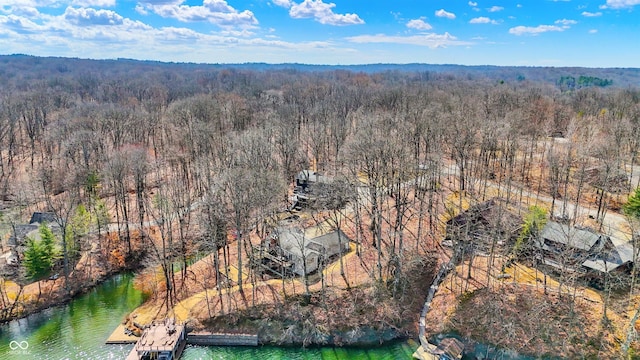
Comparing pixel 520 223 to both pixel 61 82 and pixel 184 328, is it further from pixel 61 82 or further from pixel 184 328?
pixel 61 82

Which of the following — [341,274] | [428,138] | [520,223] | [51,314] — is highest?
[428,138]

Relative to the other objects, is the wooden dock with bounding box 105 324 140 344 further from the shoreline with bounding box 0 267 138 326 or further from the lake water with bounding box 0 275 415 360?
the shoreline with bounding box 0 267 138 326

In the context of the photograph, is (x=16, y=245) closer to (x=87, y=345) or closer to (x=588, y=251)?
(x=87, y=345)

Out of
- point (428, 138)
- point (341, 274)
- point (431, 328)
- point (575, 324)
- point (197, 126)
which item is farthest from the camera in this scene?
point (197, 126)

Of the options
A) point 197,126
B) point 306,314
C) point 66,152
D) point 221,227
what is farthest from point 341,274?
point 66,152

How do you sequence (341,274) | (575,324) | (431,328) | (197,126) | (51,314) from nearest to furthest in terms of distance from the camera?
(575,324), (431,328), (51,314), (341,274), (197,126)

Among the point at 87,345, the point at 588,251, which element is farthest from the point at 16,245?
the point at 588,251
